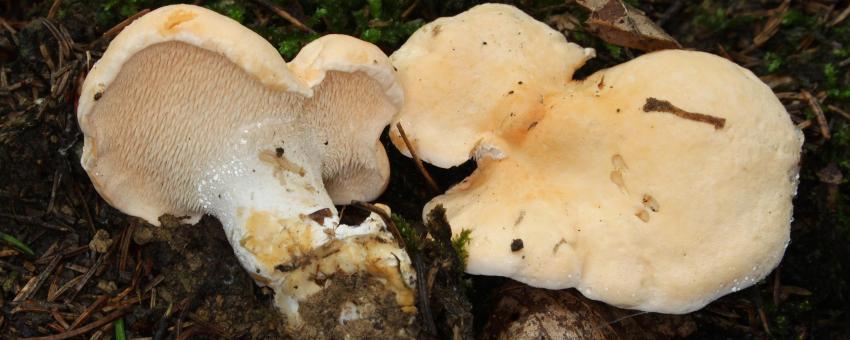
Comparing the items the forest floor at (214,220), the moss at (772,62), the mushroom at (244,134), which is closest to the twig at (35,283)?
the forest floor at (214,220)

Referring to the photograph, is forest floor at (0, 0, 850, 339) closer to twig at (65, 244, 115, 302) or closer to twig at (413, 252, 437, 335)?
twig at (65, 244, 115, 302)

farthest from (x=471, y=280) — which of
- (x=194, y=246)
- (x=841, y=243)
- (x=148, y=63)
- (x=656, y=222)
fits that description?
(x=841, y=243)

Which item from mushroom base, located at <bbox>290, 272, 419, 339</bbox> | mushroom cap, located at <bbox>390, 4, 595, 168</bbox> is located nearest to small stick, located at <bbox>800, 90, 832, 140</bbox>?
mushroom cap, located at <bbox>390, 4, 595, 168</bbox>

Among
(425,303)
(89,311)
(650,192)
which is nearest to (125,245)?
(89,311)

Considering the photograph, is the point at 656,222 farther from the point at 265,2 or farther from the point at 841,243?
the point at 265,2

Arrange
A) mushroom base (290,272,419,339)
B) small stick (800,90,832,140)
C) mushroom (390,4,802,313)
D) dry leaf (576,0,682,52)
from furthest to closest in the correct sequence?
small stick (800,90,832,140), dry leaf (576,0,682,52), mushroom (390,4,802,313), mushroom base (290,272,419,339)

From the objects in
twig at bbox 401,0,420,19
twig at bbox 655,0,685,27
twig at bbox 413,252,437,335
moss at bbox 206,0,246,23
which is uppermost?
moss at bbox 206,0,246,23
